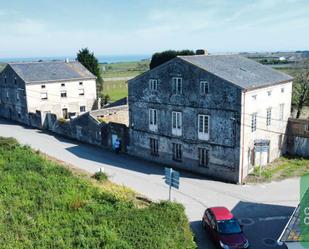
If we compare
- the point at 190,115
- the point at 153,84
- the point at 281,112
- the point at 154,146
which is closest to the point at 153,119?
the point at 154,146

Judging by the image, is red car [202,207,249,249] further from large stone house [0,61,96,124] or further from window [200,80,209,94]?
large stone house [0,61,96,124]

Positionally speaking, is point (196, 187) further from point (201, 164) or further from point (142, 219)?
point (142, 219)

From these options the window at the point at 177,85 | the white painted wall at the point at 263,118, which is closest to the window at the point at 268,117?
the white painted wall at the point at 263,118

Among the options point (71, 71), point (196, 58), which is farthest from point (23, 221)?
point (71, 71)

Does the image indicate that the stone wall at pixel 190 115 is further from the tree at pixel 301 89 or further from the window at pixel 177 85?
the tree at pixel 301 89

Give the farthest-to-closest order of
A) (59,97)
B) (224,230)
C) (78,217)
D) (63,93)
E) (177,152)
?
(63,93) < (59,97) < (177,152) < (224,230) < (78,217)

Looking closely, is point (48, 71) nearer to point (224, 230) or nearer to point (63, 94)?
point (63, 94)

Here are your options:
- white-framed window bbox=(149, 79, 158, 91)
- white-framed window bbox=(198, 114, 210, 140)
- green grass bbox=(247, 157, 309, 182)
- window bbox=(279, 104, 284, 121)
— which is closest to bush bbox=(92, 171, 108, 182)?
white-framed window bbox=(198, 114, 210, 140)
